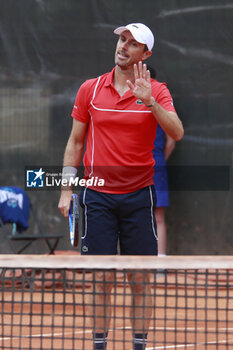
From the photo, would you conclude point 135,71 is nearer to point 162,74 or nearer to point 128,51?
point 128,51

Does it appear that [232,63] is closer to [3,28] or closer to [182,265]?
[3,28]

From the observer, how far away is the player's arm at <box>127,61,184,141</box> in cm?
356

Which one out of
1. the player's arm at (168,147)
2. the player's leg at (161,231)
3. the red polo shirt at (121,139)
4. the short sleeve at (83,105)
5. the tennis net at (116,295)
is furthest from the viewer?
the player's arm at (168,147)

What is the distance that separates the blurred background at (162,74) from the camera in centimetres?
676

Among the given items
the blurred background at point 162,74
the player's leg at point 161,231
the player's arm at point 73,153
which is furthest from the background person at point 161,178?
the player's arm at point 73,153

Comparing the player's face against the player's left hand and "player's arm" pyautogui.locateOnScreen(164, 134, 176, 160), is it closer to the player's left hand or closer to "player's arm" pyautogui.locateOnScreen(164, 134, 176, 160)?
the player's left hand

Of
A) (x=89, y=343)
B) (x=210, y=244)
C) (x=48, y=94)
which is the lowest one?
(x=89, y=343)

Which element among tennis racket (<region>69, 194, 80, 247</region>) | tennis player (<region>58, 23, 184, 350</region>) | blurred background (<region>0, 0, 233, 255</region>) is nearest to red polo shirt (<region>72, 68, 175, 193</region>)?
tennis player (<region>58, 23, 184, 350</region>)

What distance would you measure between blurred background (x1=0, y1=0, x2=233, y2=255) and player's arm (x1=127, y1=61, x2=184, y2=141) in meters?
3.18

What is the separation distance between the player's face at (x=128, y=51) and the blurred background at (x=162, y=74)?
116 inches

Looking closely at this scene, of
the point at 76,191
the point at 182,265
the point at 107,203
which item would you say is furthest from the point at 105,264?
the point at 76,191

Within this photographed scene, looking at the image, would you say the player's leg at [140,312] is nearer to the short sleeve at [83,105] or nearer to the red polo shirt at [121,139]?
the red polo shirt at [121,139]

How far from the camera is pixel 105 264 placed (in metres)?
2.89

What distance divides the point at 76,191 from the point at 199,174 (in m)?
1.13
